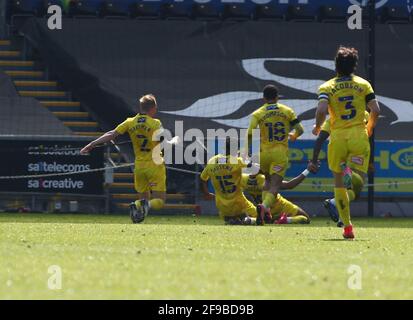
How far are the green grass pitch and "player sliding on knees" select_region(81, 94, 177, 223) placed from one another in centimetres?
363

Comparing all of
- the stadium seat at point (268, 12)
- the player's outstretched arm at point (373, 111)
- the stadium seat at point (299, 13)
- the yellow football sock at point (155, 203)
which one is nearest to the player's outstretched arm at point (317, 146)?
the player's outstretched arm at point (373, 111)

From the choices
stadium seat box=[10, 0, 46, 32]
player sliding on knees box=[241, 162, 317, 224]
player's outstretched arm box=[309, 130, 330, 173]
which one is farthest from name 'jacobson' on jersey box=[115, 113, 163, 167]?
stadium seat box=[10, 0, 46, 32]

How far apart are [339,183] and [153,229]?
9.75ft

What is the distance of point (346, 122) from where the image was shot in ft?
40.1

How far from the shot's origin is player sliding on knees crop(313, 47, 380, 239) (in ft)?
39.8

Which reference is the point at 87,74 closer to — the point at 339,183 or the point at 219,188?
the point at 219,188

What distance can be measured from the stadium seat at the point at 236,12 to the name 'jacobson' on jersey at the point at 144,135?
11579mm

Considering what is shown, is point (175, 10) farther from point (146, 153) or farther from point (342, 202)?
point (342, 202)

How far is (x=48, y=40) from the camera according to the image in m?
26.6

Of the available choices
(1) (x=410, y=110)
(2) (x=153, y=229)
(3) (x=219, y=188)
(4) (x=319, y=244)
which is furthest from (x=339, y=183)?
(1) (x=410, y=110)

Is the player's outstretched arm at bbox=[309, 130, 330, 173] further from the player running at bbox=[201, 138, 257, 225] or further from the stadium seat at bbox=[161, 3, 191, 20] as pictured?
the stadium seat at bbox=[161, 3, 191, 20]

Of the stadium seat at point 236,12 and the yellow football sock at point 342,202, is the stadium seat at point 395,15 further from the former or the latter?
the yellow football sock at point 342,202
